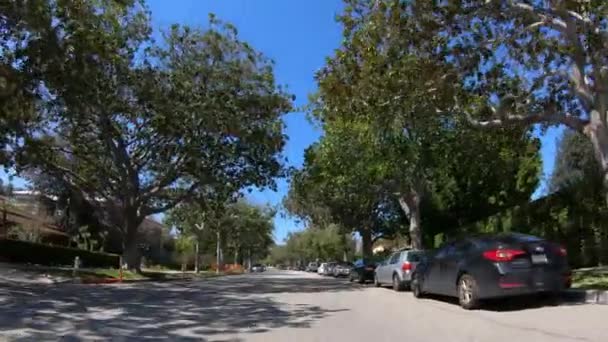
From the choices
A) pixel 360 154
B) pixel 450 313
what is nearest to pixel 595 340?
pixel 450 313

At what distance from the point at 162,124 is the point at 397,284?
13.7m

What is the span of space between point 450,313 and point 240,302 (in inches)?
223

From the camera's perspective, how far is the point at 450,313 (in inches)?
510

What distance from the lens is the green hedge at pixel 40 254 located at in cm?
3475

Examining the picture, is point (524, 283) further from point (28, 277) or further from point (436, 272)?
point (28, 277)

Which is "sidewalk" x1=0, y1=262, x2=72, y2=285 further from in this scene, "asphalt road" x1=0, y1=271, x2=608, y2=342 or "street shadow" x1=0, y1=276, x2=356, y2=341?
"asphalt road" x1=0, y1=271, x2=608, y2=342

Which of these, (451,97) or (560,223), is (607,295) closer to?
(451,97)

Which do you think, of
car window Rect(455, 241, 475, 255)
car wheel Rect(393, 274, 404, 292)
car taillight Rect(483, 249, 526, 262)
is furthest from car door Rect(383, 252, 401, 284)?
car taillight Rect(483, 249, 526, 262)

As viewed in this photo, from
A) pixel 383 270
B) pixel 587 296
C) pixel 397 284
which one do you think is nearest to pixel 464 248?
pixel 587 296

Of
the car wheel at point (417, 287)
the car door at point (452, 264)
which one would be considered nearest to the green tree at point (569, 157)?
the car wheel at point (417, 287)

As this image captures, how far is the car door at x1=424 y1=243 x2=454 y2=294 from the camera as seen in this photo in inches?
604

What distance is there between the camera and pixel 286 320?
1202 cm

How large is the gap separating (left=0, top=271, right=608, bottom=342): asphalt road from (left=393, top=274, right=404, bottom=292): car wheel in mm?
5150

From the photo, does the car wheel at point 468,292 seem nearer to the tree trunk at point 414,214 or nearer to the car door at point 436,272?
the car door at point 436,272
